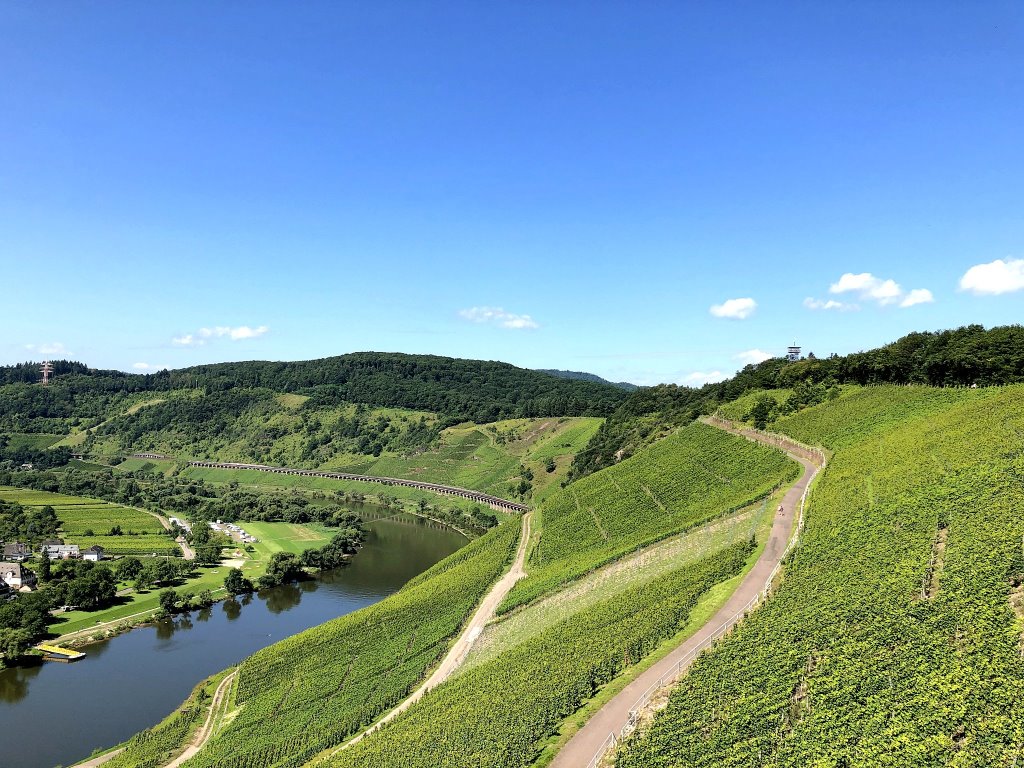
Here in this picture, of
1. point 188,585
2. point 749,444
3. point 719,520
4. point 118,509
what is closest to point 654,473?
point 749,444

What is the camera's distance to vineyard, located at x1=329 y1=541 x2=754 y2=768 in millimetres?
30266

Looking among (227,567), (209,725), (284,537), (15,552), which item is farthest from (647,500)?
(15,552)

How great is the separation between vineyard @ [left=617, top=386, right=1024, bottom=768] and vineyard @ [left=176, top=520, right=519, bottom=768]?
27.6 meters

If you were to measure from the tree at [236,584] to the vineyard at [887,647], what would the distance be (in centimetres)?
8421

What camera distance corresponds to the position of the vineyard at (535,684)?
99.3 ft

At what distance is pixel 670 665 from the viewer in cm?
3150

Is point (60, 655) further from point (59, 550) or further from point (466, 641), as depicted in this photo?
point (466, 641)

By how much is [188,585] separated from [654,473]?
74.6 metres

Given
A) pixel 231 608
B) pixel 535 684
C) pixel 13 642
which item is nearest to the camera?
pixel 535 684

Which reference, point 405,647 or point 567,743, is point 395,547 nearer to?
point 405,647

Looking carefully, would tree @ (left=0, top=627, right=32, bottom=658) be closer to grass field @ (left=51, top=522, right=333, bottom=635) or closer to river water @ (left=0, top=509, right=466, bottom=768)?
river water @ (left=0, top=509, right=466, bottom=768)

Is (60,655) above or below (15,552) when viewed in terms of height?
below

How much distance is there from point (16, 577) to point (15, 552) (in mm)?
19134

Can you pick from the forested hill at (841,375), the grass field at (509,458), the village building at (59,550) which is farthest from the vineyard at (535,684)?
the village building at (59,550)
